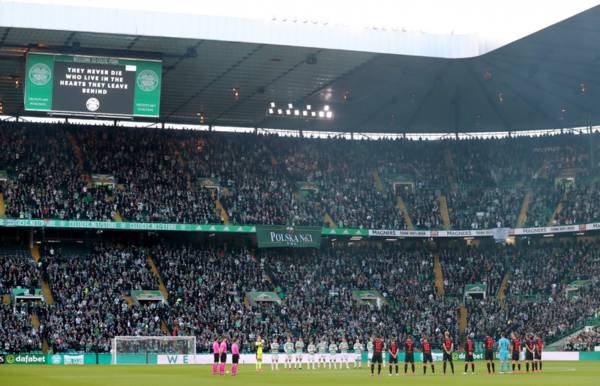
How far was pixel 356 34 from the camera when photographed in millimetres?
57781

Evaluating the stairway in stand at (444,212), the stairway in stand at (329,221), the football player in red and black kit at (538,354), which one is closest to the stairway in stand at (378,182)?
the stairway in stand at (444,212)

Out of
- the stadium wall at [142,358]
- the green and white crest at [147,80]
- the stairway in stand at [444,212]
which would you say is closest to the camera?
the green and white crest at [147,80]

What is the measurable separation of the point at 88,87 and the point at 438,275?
1255 inches

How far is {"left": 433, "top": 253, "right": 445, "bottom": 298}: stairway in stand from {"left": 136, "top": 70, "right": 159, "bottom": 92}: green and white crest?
91.2 feet

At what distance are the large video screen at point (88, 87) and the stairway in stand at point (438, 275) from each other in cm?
2794

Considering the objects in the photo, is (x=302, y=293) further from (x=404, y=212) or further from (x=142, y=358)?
(x=142, y=358)

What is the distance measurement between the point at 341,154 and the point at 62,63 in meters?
31.3

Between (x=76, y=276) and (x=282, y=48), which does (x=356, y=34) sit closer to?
(x=282, y=48)

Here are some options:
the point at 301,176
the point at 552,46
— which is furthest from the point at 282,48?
the point at 301,176

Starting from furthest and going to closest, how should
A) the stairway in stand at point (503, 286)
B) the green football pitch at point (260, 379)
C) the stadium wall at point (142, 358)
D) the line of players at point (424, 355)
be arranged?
the stairway in stand at point (503, 286)
the stadium wall at point (142, 358)
the line of players at point (424, 355)
the green football pitch at point (260, 379)

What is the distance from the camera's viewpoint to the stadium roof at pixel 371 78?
56500 millimetres

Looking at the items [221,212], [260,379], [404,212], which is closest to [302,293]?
[221,212]

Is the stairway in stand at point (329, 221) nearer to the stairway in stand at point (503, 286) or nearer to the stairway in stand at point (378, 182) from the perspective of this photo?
the stairway in stand at point (378, 182)

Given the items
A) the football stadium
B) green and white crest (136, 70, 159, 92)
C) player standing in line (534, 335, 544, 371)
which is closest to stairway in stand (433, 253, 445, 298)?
the football stadium
